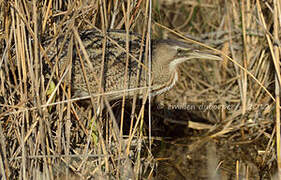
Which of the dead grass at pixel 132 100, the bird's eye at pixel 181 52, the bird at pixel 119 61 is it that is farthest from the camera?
the bird's eye at pixel 181 52

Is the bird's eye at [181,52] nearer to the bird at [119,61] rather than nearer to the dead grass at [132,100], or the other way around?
the bird at [119,61]

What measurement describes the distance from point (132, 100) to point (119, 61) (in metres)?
0.35

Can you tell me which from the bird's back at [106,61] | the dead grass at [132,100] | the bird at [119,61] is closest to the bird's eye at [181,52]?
the bird at [119,61]

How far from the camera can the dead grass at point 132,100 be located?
2.69 m

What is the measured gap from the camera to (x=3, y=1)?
267cm

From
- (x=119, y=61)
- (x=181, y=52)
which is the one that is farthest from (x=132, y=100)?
(x=181, y=52)

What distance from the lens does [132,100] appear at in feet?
11.4

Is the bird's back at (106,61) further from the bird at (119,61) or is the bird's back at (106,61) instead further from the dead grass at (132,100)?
the dead grass at (132,100)

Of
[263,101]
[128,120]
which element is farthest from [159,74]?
[263,101]

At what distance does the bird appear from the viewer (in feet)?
10.3

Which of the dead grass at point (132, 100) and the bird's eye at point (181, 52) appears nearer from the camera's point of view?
the dead grass at point (132, 100)

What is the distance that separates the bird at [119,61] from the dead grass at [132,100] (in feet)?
0.31

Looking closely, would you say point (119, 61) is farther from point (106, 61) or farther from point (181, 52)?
point (181, 52)

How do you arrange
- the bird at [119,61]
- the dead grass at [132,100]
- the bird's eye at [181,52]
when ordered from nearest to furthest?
1. the dead grass at [132,100]
2. the bird at [119,61]
3. the bird's eye at [181,52]
